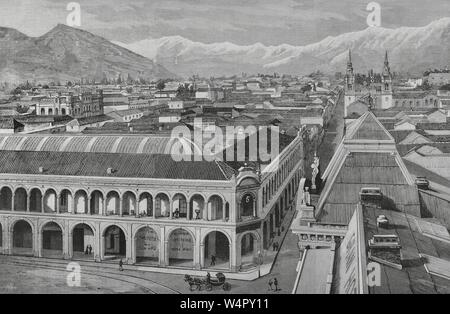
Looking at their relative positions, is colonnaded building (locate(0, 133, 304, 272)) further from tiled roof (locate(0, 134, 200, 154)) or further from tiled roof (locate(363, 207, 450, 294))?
tiled roof (locate(363, 207, 450, 294))

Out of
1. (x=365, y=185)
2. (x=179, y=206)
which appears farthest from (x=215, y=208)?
(x=365, y=185)

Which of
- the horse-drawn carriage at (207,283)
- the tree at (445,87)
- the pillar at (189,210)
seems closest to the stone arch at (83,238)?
the pillar at (189,210)

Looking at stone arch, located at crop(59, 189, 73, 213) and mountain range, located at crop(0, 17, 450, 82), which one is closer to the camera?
mountain range, located at crop(0, 17, 450, 82)

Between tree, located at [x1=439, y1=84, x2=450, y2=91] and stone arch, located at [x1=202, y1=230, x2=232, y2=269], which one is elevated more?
tree, located at [x1=439, y1=84, x2=450, y2=91]

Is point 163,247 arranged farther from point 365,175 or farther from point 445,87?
point 445,87

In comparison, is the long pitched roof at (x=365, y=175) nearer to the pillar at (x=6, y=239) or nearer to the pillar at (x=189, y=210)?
the pillar at (x=189, y=210)

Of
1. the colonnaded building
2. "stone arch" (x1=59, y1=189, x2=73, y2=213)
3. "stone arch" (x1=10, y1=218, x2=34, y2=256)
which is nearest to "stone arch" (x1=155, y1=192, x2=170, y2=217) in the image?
the colonnaded building
